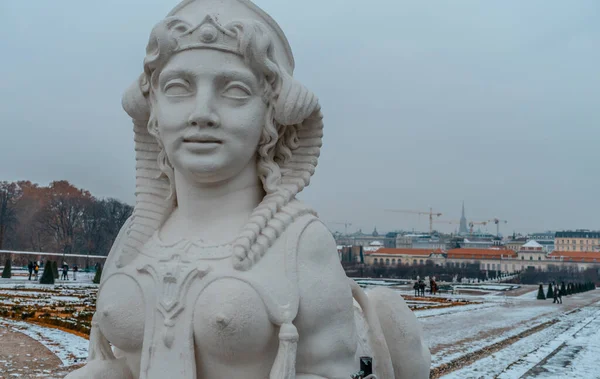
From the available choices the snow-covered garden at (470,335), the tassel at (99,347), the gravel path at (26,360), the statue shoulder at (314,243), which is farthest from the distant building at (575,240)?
the tassel at (99,347)

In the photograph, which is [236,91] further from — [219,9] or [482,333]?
[482,333]

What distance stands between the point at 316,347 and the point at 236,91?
129cm

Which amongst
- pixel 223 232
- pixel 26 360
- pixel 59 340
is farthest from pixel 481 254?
pixel 223 232

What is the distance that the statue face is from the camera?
102 inches

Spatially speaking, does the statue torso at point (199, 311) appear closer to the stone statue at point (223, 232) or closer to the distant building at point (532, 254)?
the stone statue at point (223, 232)

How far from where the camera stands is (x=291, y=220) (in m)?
2.71

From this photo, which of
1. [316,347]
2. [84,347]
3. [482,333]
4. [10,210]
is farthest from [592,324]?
[10,210]

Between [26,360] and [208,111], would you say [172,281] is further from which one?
[26,360]

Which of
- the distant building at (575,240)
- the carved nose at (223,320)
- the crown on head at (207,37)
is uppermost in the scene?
the distant building at (575,240)

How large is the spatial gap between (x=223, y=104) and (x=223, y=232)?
0.63 m

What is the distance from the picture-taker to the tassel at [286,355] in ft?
7.69

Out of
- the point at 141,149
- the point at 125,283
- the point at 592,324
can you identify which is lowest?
the point at 592,324

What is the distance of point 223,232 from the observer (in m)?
2.71

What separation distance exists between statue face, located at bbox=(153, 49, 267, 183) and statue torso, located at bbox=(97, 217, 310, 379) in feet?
1.40
